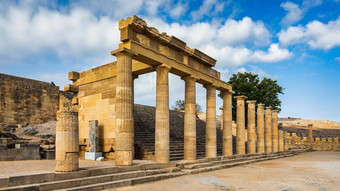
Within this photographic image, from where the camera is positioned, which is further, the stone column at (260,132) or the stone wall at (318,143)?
the stone wall at (318,143)

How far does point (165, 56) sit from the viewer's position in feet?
43.1

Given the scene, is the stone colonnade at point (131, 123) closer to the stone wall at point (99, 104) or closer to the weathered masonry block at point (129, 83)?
the weathered masonry block at point (129, 83)

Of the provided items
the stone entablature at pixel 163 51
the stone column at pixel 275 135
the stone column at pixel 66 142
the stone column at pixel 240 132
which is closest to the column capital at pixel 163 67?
the stone entablature at pixel 163 51

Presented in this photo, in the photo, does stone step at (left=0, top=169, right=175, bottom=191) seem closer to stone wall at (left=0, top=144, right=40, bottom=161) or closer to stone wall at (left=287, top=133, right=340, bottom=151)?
stone wall at (left=0, top=144, right=40, bottom=161)

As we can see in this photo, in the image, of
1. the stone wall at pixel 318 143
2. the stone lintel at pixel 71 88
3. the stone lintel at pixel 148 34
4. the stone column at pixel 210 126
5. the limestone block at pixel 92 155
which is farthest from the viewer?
the stone wall at pixel 318 143

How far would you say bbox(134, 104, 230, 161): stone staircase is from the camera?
14547 millimetres

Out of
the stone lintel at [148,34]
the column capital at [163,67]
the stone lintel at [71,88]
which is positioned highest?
the stone lintel at [148,34]

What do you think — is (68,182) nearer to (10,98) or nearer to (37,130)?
(37,130)

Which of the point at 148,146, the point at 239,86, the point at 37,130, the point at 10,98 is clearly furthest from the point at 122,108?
the point at 239,86

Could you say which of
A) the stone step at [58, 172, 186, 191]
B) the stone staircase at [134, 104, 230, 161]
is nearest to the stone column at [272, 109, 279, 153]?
the stone staircase at [134, 104, 230, 161]

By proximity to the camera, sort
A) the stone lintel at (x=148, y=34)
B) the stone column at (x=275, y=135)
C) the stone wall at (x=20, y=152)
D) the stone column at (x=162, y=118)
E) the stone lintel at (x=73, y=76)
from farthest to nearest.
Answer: the stone column at (x=275, y=135), the stone lintel at (x=73, y=76), the stone wall at (x=20, y=152), the stone column at (x=162, y=118), the stone lintel at (x=148, y=34)

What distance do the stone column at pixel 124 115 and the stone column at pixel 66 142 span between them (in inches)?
82.1

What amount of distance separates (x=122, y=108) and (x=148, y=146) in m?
5.31

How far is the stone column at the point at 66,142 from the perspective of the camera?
8.36 m
